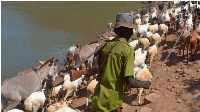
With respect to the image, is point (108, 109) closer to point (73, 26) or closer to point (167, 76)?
point (167, 76)

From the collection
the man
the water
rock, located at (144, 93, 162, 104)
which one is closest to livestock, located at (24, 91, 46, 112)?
rock, located at (144, 93, 162, 104)

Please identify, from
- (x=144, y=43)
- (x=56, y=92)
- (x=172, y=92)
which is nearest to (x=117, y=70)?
(x=172, y=92)

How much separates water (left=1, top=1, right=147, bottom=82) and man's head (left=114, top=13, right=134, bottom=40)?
9116mm

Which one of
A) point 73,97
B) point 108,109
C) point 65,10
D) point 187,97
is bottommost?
point 73,97

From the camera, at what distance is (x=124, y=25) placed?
2.74 meters

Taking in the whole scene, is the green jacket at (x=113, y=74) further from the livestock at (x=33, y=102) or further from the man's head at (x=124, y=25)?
the livestock at (x=33, y=102)

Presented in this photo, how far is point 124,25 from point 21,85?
5.08 meters

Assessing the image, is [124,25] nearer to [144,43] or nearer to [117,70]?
[117,70]

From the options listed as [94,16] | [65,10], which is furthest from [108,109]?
[65,10]

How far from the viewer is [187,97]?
5.99 metres

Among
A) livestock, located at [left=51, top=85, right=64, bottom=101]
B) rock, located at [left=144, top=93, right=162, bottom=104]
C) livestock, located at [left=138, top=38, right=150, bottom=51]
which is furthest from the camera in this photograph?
livestock, located at [left=138, top=38, right=150, bottom=51]

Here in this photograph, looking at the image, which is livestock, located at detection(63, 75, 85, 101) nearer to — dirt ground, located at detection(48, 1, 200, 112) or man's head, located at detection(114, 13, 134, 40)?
dirt ground, located at detection(48, 1, 200, 112)

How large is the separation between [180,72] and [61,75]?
5537 mm

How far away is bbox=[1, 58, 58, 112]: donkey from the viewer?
6.41 metres
